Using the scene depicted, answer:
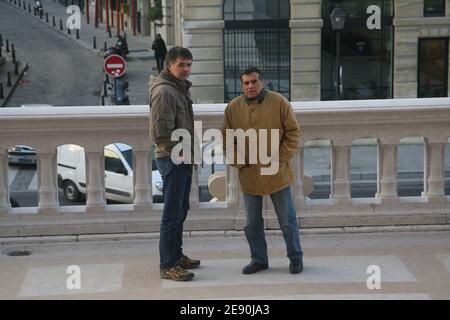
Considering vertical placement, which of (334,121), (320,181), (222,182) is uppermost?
(334,121)

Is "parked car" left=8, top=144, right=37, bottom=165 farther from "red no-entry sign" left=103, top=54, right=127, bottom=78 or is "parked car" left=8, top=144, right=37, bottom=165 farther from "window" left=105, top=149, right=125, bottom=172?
"window" left=105, top=149, right=125, bottom=172

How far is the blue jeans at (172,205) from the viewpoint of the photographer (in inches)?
306

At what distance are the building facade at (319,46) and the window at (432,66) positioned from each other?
0.10 ft

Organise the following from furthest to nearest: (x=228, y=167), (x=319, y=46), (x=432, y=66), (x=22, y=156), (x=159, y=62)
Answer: (x=159, y=62), (x=432, y=66), (x=319, y=46), (x=22, y=156), (x=228, y=167)

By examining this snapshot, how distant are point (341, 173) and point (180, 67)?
213 cm

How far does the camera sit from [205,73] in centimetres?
3153

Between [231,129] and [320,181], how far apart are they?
15841 millimetres

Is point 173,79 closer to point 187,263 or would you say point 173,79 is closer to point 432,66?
point 187,263

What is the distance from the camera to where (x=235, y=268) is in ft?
26.8

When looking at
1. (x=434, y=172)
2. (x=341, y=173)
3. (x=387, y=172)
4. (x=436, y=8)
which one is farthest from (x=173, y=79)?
(x=436, y=8)

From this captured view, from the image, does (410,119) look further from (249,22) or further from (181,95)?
(249,22)

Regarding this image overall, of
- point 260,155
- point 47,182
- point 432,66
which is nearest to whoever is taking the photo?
point 260,155

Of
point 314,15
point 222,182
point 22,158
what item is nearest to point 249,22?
point 314,15
